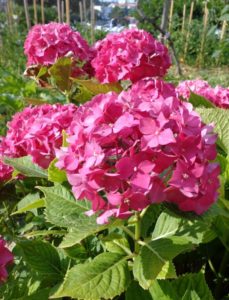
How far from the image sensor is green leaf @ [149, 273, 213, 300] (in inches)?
49.4

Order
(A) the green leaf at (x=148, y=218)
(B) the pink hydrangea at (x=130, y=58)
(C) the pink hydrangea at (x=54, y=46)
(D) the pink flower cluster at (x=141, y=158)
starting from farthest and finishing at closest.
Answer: (C) the pink hydrangea at (x=54, y=46) < (B) the pink hydrangea at (x=130, y=58) < (A) the green leaf at (x=148, y=218) < (D) the pink flower cluster at (x=141, y=158)

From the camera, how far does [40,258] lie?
1.59 metres

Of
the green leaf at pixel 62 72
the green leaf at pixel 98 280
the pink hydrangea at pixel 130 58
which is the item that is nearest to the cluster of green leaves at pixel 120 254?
the green leaf at pixel 98 280

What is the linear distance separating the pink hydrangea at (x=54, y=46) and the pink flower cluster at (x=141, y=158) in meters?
1.44

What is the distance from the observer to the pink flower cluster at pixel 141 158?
113 cm

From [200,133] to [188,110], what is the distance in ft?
0.26

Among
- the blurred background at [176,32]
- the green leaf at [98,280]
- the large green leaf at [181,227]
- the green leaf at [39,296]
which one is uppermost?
the large green leaf at [181,227]

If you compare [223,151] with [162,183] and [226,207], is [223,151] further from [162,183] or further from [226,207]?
[162,183]

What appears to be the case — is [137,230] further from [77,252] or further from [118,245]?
[77,252]

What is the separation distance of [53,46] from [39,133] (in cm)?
99

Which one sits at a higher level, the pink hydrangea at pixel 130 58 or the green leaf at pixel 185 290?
the pink hydrangea at pixel 130 58

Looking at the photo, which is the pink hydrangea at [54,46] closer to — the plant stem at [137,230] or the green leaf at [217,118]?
the green leaf at [217,118]

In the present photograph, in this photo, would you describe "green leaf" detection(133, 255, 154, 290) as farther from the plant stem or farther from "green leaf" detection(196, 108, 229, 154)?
"green leaf" detection(196, 108, 229, 154)

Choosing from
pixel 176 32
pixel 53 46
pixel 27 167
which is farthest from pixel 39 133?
pixel 176 32
